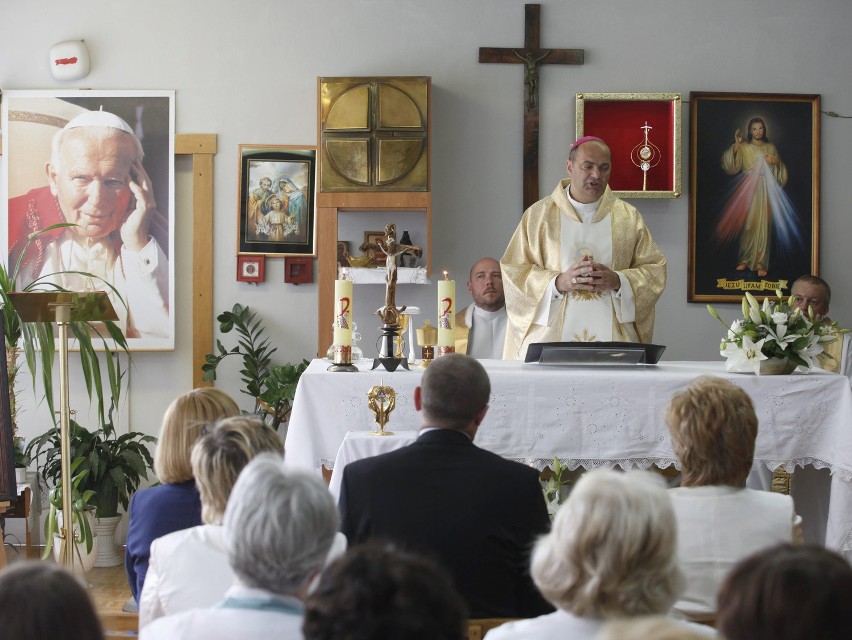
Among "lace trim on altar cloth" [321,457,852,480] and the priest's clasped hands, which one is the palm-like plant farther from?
the priest's clasped hands

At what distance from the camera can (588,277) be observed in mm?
5023

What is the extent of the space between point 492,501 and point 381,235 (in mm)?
4223

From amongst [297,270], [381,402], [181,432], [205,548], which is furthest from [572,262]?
[205,548]

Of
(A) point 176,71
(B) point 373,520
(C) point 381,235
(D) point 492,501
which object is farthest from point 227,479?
(A) point 176,71

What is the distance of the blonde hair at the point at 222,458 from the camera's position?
2.36 m

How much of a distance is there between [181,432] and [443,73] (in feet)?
14.5

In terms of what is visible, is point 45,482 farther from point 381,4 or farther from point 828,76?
point 828,76

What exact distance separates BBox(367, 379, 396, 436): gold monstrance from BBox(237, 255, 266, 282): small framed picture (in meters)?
2.81

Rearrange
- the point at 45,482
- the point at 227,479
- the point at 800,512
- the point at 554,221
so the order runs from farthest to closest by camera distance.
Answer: the point at 45,482, the point at 554,221, the point at 800,512, the point at 227,479

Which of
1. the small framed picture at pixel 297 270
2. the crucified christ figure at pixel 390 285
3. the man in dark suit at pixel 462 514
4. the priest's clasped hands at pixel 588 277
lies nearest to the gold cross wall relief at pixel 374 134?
the small framed picture at pixel 297 270

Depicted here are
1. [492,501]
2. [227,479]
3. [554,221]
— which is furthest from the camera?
[554,221]

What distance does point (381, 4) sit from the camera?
6723 mm

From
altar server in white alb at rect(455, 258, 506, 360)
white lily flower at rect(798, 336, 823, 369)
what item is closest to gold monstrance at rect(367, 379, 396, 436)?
white lily flower at rect(798, 336, 823, 369)

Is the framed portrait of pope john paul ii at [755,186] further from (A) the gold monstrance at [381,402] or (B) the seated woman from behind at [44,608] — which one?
(B) the seated woman from behind at [44,608]
